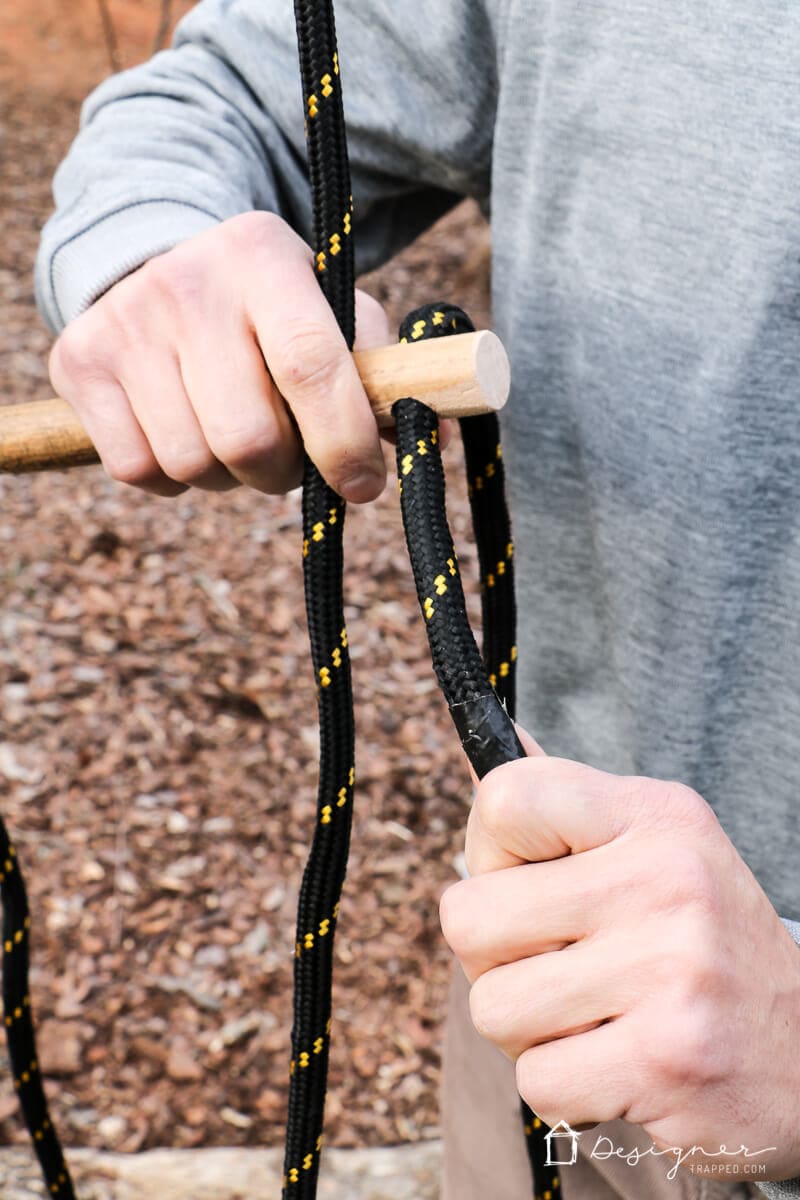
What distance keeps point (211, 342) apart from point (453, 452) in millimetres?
2843

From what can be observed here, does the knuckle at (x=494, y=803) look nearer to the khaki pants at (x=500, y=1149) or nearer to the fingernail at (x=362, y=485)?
the fingernail at (x=362, y=485)

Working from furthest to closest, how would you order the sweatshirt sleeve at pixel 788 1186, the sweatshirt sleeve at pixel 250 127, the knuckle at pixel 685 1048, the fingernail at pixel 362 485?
the sweatshirt sleeve at pixel 250 127
the fingernail at pixel 362 485
the sweatshirt sleeve at pixel 788 1186
the knuckle at pixel 685 1048

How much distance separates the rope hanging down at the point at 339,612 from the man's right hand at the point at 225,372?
0.03m

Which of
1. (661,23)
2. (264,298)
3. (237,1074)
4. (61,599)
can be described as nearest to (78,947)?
(237,1074)

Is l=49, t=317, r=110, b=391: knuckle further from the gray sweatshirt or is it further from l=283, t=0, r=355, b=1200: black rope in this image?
l=283, t=0, r=355, b=1200: black rope

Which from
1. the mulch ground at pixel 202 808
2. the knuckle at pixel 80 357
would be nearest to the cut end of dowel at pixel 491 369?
the knuckle at pixel 80 357

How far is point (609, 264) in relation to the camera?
88cm

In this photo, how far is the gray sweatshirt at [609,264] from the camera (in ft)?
2.58

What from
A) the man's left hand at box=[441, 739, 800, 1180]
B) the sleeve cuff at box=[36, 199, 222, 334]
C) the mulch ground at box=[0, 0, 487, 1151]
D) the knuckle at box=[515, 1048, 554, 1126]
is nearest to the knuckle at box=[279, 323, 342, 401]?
the sleeve cuff at box=[36, 199, 222, 334]

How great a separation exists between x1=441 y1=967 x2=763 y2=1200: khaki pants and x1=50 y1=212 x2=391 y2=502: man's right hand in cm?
66

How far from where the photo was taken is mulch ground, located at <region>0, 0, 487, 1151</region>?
1825 millimetres

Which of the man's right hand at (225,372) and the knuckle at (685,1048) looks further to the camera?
the man's right hand at (225,372)

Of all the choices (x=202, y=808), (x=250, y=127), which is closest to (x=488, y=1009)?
(x=250, y=127)

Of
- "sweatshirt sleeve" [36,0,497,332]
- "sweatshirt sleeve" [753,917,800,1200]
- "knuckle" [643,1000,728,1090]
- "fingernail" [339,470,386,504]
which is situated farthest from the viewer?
"sweatshirt sleeve" [36,0,497,332]
